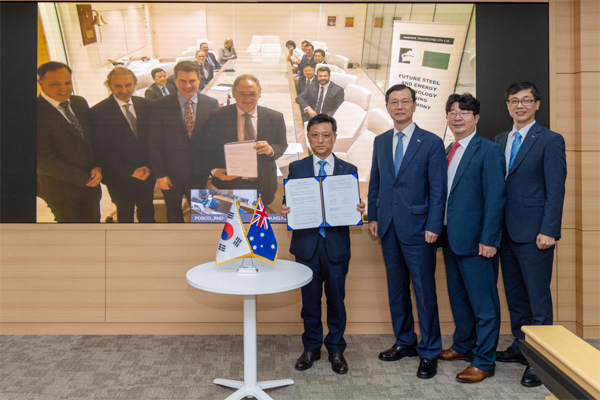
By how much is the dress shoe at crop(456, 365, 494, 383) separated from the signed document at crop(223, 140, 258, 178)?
212 centimetres

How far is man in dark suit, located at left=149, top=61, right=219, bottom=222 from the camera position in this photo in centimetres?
352

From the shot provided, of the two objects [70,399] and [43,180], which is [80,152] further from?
[70,399]

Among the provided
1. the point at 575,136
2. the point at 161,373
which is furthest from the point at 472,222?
the point at 161,373

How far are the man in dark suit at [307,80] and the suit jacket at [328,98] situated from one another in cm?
4

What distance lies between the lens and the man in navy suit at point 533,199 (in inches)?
107

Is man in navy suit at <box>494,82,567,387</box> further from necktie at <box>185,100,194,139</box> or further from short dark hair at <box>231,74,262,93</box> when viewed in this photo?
necktie at <box>185,100,194,139</box>

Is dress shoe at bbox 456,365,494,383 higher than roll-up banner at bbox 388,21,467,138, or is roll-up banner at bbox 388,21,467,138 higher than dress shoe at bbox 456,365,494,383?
roll-up banner at bbox 388,21,467,138

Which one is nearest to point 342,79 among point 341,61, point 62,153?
point 341,61

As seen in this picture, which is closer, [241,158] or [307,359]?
[307,359]

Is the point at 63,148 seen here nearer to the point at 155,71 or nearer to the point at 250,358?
the point at 155,71

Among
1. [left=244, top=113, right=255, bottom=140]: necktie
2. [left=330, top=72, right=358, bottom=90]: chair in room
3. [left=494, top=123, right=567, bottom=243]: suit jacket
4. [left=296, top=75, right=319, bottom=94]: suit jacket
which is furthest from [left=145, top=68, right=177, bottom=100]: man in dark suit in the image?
[left=494, top=123, right=567, bottom=243]: suit jacket

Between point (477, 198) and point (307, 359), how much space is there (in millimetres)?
1615

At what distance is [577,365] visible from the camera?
3.77 ft

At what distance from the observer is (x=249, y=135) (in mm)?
3545
